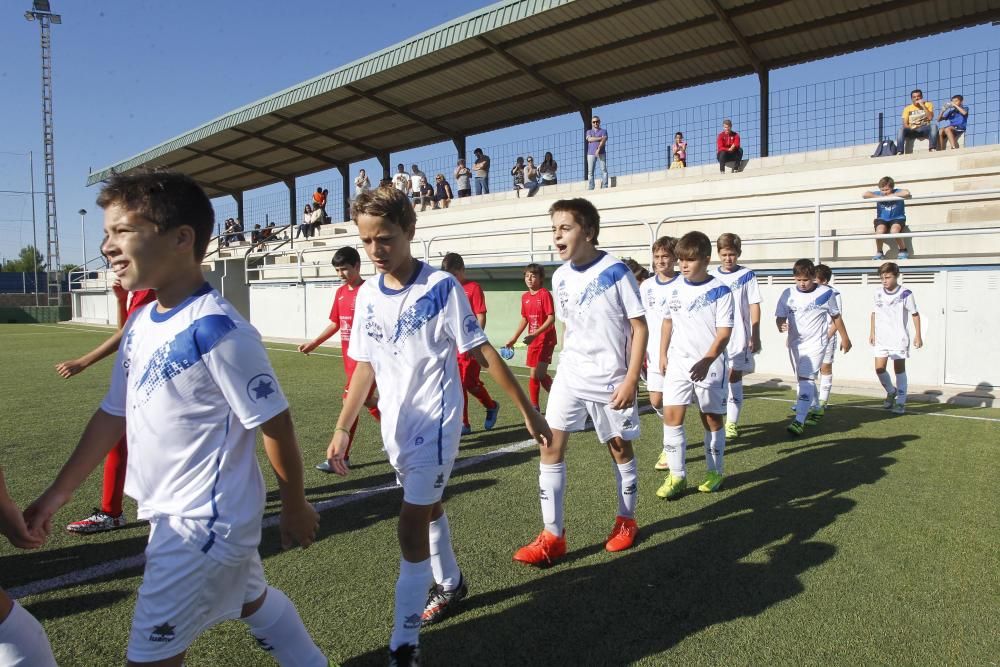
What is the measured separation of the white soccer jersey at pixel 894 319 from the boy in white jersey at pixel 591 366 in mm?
6221

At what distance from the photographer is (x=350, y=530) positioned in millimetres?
4301

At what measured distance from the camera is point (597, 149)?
18891mm

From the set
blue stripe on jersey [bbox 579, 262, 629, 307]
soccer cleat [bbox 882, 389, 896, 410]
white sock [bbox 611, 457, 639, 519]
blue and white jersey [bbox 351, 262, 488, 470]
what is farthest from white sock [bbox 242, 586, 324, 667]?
soccer cleat [bbox 882, 389, 896, 410]

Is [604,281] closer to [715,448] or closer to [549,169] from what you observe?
[715,448]

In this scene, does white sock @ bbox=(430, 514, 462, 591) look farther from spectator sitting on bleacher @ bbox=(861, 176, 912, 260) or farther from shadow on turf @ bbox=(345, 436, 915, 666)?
spectator sitting on bleacher @ bbox=(861, 176, 912, 260)

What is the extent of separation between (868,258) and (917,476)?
6.72 metres

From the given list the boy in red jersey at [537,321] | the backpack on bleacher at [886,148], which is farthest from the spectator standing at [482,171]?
the boy in red jersey at [537,321]

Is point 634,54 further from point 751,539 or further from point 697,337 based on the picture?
point 751,539

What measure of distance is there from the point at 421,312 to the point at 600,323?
1425mm

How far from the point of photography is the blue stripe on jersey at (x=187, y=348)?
1844 mm

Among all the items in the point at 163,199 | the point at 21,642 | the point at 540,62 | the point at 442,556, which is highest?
the point at 540,62

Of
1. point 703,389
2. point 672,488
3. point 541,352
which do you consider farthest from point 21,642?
point 541,352

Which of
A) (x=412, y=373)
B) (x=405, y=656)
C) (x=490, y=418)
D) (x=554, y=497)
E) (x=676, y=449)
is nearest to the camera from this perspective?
(x=405, y=656)

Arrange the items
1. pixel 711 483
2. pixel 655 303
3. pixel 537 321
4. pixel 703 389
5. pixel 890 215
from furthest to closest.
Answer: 1. pixel 890 215
2. pixel 537 321
3. pixel 655 303
4. pixel 711 483
5. pixel 703 389
